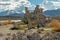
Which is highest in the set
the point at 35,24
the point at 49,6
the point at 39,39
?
the point at 39,39

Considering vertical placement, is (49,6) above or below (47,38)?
below

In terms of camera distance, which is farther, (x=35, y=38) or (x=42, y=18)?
(x=42, y=18)

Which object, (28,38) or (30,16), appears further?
(30,16)

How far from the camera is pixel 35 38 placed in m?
15.4

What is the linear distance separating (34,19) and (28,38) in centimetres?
1168

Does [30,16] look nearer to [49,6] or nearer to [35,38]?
[35,38]

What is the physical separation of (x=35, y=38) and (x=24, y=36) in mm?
603

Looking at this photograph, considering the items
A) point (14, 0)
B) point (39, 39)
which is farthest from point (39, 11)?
point (14, 0)

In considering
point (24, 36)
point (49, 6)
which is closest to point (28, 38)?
point (24, 36)

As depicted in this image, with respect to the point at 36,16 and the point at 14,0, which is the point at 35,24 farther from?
the point at 14,0

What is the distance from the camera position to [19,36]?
1534 cm

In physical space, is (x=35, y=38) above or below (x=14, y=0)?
above

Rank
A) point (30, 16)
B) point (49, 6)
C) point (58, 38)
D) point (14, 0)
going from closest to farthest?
1. point (58, 38)
2. point (30, 16)
3. point (49, 6)
4. point (14, 0)

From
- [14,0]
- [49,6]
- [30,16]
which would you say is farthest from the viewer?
[14,0]
